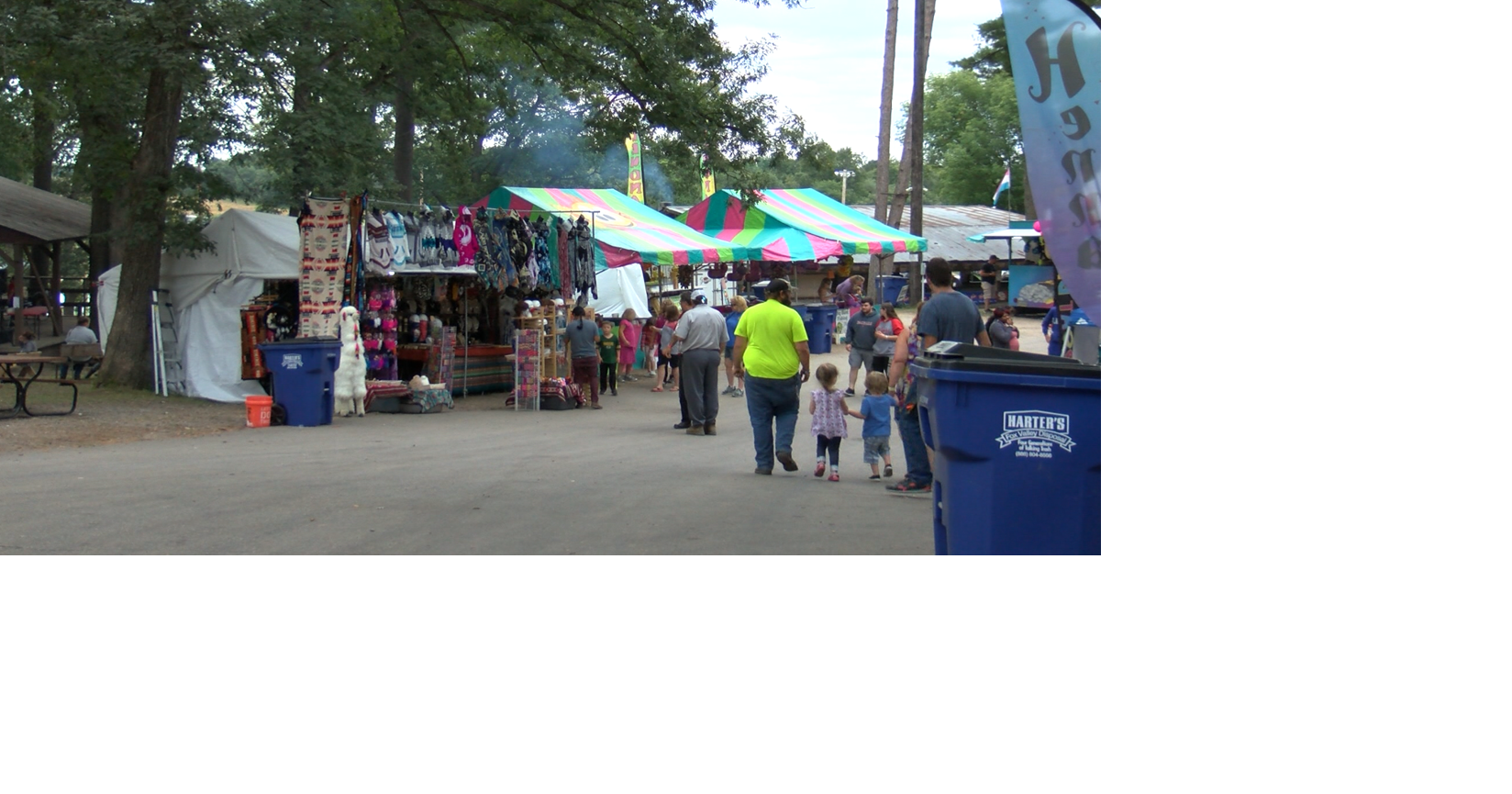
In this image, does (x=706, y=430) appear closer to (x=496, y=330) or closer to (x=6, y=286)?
(x=496, y=330)

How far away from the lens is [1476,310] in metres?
3.52

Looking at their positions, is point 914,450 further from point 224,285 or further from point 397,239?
point 224,285

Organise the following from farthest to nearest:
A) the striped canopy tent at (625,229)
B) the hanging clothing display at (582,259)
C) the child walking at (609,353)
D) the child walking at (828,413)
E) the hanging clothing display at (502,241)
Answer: the striped canopy tent at (625,229) → the child walking at (609,353) → the hanging clothing display at (582,259) → the hanging clothing display at (502,241) → the child walking at (828,413)

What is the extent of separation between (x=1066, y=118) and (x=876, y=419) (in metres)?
5.97

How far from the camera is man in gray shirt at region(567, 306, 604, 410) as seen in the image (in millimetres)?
17984

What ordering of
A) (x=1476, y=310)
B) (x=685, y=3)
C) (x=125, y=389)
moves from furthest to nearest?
(x=125, y=389), (x=685, y=3), (x=1476, y=310)

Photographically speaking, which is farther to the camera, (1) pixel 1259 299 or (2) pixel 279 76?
(2) pixel 279 76

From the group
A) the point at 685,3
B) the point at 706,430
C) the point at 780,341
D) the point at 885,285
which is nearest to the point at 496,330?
the point at 706,430

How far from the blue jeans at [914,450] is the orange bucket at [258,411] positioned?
8.70 metres

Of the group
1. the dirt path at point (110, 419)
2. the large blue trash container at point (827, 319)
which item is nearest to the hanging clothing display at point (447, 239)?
the dirt path at point (110, 419)

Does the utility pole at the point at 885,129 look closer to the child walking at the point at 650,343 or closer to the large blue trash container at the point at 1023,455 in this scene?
the child walking at the point at 650,343

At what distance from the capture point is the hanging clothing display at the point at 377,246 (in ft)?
53.5

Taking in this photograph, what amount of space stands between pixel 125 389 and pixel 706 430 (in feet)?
28.6

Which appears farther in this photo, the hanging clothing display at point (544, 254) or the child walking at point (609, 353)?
the child walking at point (609, 353)
